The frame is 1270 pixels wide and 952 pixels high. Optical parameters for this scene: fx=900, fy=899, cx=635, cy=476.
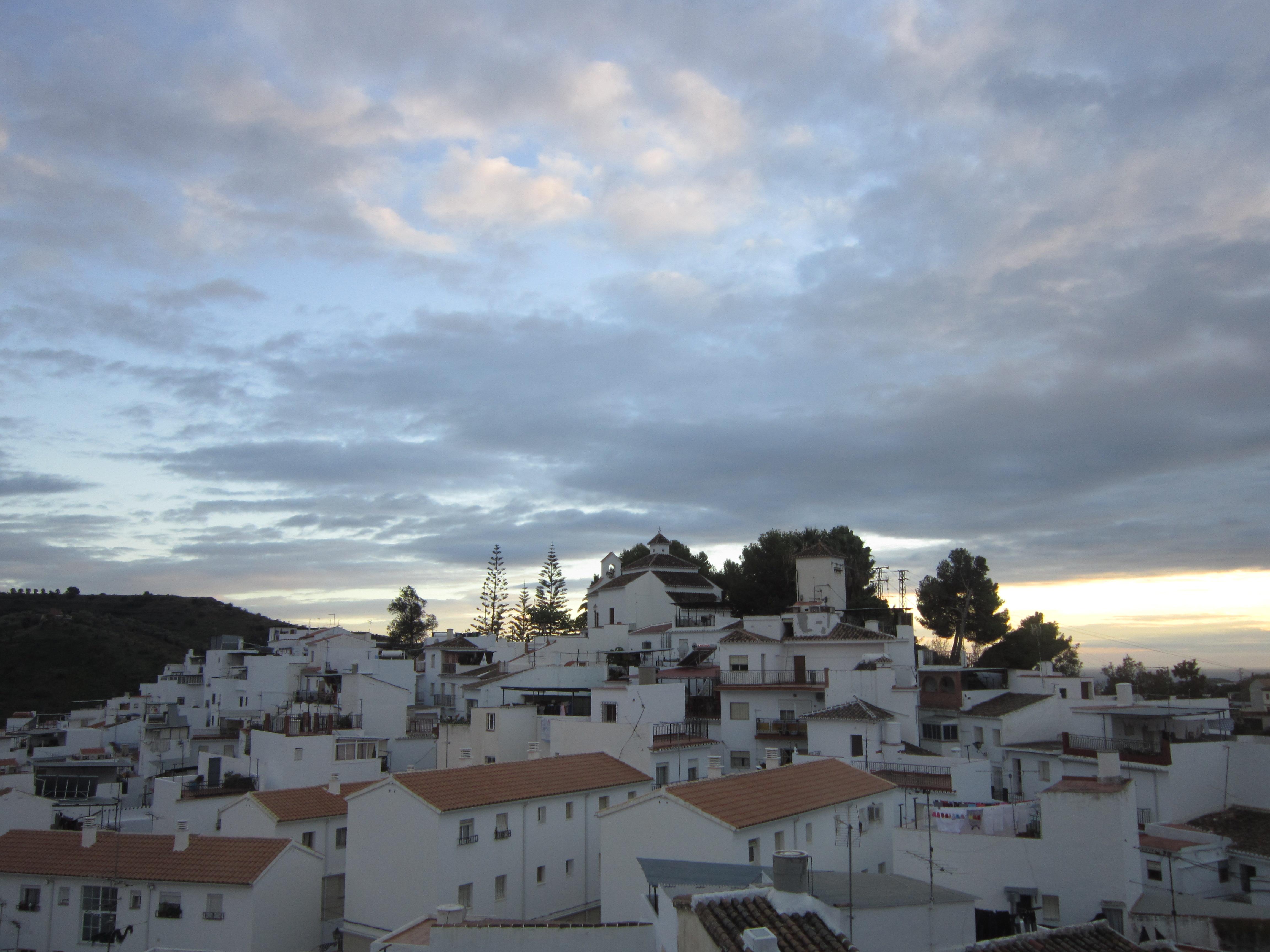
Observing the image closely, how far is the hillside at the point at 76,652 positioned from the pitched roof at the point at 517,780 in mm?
64402

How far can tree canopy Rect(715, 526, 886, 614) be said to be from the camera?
66.2 m

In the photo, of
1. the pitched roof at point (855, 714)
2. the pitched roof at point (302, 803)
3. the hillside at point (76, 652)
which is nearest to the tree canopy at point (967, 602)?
the pitched roof at point (855, 714)

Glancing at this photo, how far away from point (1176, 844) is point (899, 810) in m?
7.88

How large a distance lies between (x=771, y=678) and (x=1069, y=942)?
3028 centimetres

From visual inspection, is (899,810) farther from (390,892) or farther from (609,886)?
(390,892)

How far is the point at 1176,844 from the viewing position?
26312mm

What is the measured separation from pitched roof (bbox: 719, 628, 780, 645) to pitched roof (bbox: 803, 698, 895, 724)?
24.8 feet

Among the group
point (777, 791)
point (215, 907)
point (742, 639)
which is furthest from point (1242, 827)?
point (215, 907)

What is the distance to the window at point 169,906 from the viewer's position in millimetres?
26859

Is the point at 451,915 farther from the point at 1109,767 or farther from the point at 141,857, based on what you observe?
the point at 1109,767

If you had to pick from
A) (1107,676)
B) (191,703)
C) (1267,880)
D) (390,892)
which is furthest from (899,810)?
(1107,676)

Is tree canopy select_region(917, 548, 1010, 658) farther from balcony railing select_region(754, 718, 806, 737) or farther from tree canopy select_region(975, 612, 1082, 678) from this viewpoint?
balcony railing select_region(754, 718, 806, 737)

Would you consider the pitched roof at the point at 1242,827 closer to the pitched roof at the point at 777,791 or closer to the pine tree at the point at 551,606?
the pitched roof at the point at 777,791

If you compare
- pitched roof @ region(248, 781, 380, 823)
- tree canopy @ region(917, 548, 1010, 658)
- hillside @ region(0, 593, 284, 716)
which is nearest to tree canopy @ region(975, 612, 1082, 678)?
tree canopy @ region(917, 548, 1010, 658)
